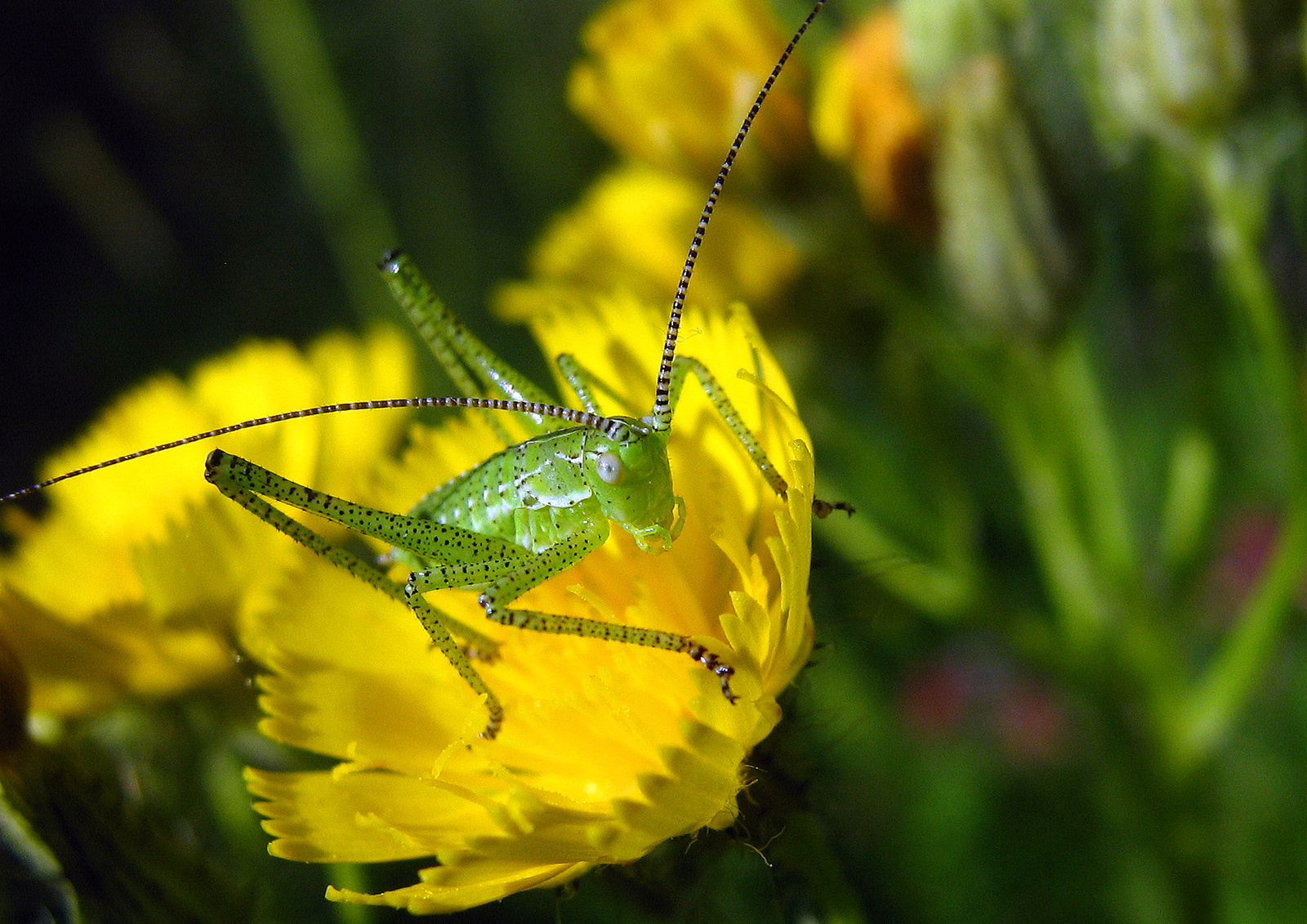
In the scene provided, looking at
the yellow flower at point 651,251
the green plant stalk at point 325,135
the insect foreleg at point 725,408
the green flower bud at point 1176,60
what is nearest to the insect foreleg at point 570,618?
the insect foreleg at point 725,408

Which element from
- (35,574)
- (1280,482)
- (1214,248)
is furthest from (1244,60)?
(35,574)

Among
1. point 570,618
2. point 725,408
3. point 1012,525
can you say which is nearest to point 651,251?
point 725,408

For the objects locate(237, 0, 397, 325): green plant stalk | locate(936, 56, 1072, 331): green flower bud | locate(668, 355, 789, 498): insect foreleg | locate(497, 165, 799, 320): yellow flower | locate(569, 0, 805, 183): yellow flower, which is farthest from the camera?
locate(237, 0, 397, 325): green plant stalk

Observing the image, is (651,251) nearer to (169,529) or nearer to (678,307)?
(678,307)

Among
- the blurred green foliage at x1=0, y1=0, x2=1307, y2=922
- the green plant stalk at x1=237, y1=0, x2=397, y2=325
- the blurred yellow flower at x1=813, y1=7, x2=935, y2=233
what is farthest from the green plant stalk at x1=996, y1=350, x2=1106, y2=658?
the green plant stalk at x1=237, y1=0, x2=397, y2=325

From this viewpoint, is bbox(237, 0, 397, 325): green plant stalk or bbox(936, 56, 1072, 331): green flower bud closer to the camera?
bbox(936, 56, 1072, 331): green flower bud

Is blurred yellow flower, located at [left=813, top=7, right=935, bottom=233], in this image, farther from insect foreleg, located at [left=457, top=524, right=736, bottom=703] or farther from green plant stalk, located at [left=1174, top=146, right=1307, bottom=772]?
insect foreleg, located at [left=457, top=524, right=736, bottom=703]
